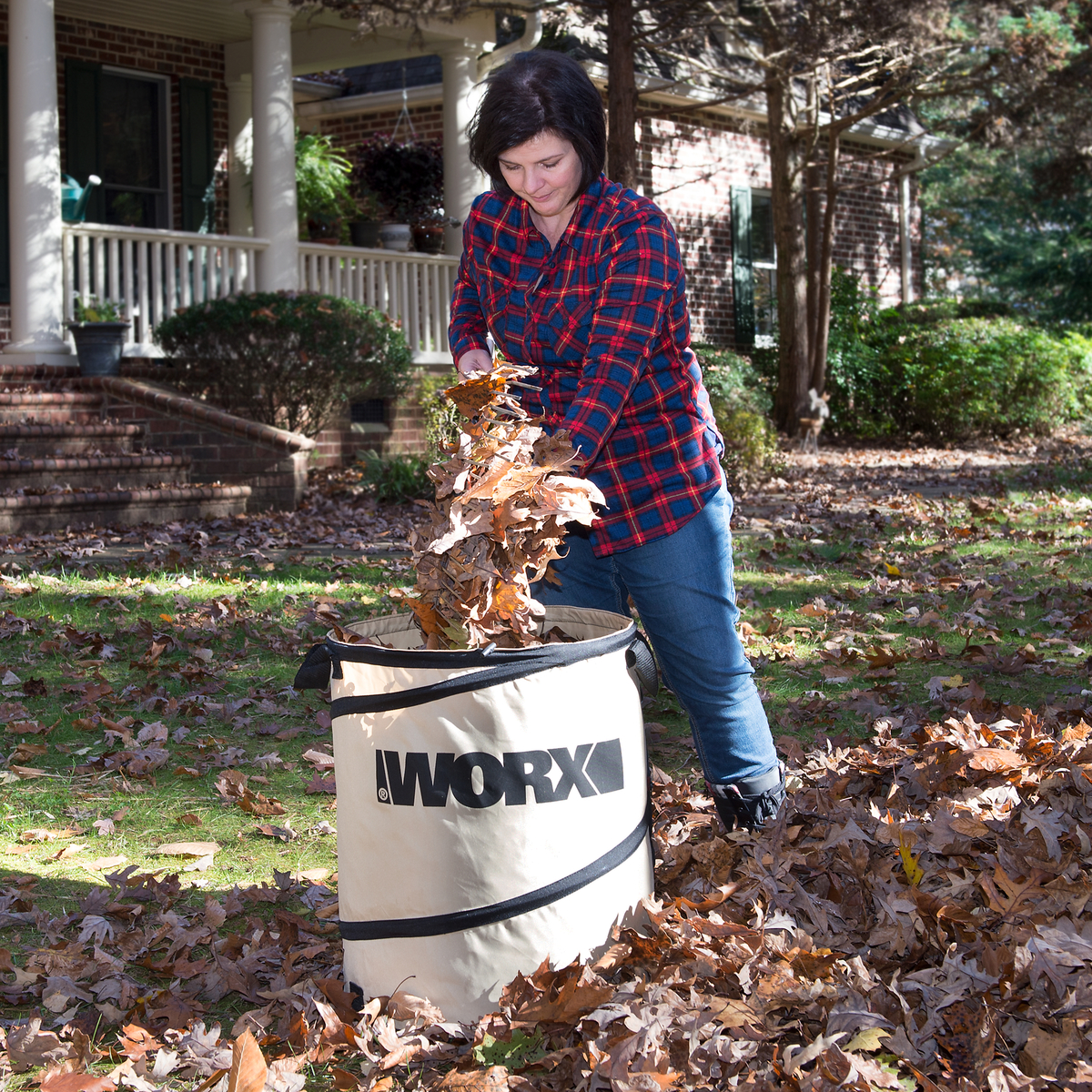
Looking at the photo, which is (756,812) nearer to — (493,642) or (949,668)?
(493,642)

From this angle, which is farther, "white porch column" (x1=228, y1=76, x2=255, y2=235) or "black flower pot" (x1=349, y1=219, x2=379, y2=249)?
"white porch column" (x1=228, y1=76, x2=255, y2=235)

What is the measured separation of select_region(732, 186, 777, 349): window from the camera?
1759 cm

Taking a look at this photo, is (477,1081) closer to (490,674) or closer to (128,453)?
(490,674)

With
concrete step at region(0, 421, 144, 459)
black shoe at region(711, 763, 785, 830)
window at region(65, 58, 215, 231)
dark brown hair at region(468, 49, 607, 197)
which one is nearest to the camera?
dark brown hair at region(468, 49, 607, 197)

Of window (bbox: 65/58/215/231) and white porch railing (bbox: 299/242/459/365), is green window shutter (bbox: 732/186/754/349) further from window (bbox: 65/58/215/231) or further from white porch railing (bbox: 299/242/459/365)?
window (bbox: 65/58/215/231)

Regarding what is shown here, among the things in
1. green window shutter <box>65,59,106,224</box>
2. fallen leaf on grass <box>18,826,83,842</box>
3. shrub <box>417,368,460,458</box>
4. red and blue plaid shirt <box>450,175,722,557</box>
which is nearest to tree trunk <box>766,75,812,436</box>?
shrub <box>417,368,460,458</box>

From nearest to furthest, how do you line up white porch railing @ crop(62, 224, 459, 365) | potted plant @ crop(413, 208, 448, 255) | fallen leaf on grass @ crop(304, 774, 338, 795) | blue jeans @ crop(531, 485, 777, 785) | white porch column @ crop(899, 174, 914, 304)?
blue jeans @ crop(531, 485, 777, 785) < fallen leaf on grass @ crop(304, 774, 338, 795) < white porch railing @ crop(62, 224, 459, 365) < potted plant @ crop(413, 208, 448, 255) < white porch column @ crop(899, 174, 914, 304)

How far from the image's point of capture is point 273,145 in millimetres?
11852

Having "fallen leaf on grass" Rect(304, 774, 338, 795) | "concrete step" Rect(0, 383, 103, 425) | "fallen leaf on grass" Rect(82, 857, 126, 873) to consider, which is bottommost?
"fallen leaf on grass" Rect(82, 857, 126, 873)

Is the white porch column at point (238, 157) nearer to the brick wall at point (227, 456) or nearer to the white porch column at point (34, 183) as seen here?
the white porch column at point (34, 183)

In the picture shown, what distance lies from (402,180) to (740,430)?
5.43 meters

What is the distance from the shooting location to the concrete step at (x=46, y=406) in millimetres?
9641

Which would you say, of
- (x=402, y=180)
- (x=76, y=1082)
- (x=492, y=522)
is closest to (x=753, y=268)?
(x=402, y=180)

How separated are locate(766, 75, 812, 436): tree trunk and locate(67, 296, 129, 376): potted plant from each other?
779 centimetres
